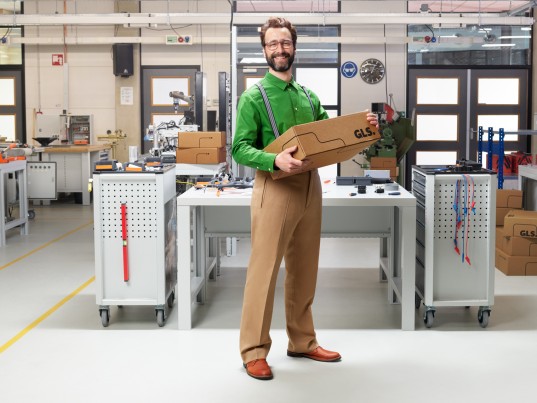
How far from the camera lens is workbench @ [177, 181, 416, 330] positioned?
12.4 ft

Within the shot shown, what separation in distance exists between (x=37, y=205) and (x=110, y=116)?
193 cm

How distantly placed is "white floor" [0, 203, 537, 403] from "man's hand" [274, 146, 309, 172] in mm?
925

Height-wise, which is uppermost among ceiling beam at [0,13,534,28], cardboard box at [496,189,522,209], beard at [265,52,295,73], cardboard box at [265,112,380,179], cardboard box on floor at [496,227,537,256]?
ceiling beam at [0,13,534,28]

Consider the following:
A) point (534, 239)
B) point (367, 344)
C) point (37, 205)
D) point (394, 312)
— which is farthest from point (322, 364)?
point (37, 205)

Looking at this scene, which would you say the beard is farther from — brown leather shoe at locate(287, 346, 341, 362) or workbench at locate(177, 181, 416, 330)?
brown leather shoe at locate(287, 346, 341, 362)

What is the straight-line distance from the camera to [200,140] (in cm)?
Result: 586

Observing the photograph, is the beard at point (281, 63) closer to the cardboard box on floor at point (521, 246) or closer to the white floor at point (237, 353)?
the white floor at point (237, 353)

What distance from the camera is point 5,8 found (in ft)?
36.1

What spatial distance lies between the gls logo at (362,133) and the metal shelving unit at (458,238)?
2.92 feet

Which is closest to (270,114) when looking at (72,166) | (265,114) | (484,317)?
(265,114)

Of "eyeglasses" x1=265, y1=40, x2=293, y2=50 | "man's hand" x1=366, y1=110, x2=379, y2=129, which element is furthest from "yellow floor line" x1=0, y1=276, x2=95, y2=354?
"man's hand" x1=366, y1=110, x2=379, y2=129

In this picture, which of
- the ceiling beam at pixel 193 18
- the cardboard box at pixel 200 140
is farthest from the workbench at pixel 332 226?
the ceiling beam at pixel 193 18

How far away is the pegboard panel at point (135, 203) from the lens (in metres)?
3.86

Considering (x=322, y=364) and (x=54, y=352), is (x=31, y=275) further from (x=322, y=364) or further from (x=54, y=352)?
(x=322, y=364)
